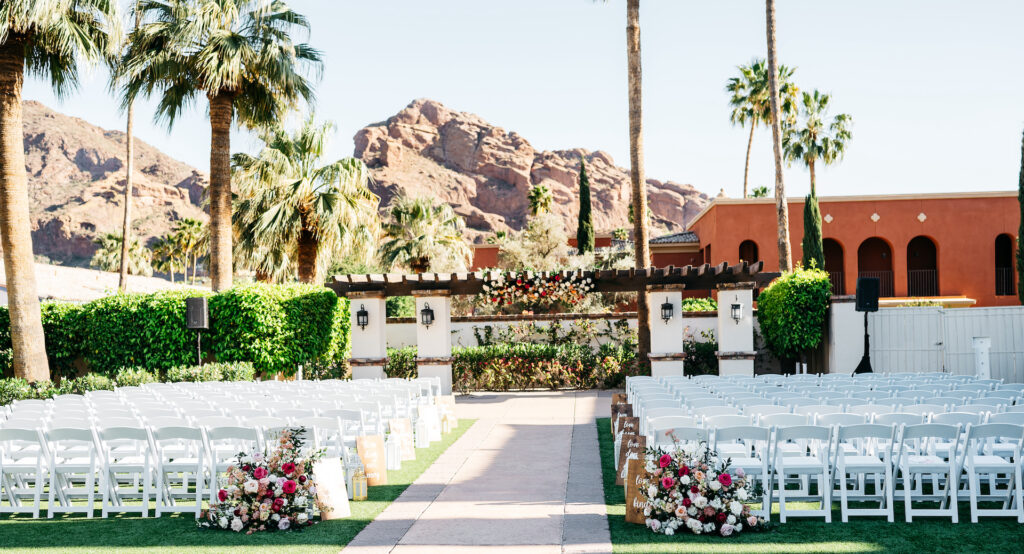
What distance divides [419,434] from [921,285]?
86.5ft

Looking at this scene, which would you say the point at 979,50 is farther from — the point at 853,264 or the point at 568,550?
the point at 568,550

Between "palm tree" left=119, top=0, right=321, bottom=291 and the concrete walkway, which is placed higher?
"palm tree" left=119, top=0, right=321, bottom=291

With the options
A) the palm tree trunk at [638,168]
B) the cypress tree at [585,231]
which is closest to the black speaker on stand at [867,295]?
the palm tree trunk at [638,168]

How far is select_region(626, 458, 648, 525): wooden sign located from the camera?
21.1 ft

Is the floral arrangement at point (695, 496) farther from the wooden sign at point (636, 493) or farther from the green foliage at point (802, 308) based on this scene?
the green foliage at point (802, 308)

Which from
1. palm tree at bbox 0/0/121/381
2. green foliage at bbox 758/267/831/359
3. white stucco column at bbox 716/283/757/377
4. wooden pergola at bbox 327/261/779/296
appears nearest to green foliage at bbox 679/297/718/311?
wooden pergola at bbox 327/261/779/296

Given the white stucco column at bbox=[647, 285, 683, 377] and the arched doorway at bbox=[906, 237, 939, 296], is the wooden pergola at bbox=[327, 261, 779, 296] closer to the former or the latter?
the white stucco column at bbox=[647, 285, 683, 377]

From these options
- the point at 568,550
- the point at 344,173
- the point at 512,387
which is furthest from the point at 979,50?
the point at 568,550

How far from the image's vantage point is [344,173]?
71.3ft

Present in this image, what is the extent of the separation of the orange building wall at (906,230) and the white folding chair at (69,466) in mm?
26222

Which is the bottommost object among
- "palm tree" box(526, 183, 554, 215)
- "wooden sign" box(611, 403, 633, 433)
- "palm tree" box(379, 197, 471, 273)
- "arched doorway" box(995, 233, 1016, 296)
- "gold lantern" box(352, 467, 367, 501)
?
"gold lantern" box(352, 467, 367, 501)

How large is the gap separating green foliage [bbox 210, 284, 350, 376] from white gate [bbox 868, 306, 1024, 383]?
42.1 ft

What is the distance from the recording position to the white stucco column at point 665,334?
1773 centimetres

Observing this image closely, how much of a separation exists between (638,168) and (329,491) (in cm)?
1365
